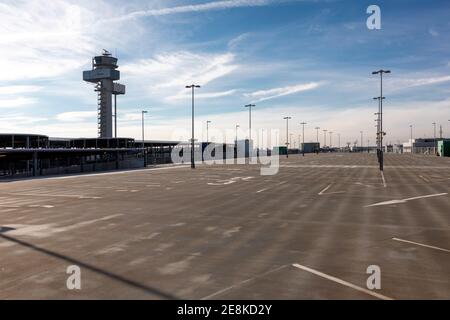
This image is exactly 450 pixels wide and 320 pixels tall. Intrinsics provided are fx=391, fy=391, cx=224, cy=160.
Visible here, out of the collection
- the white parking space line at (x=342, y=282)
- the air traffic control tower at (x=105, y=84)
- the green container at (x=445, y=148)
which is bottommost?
the white parking space line at (x=342, y=282)

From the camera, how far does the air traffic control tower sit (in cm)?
11506

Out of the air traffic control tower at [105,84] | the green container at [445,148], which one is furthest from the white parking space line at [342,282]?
the green container at [445,148]

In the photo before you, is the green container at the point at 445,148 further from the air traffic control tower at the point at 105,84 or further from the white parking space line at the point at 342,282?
the white parking space line at the point at 342,282

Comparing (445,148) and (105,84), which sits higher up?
(105,84)

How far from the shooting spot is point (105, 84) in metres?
119

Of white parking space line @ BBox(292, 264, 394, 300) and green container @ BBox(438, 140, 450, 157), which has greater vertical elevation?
green container @ BBox(438, 140, 450, 157)

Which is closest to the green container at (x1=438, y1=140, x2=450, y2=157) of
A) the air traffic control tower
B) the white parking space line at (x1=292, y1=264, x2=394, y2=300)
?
the air traffic control tower

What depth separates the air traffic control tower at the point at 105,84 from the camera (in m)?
115

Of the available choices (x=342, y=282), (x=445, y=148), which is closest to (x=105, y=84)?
(x=445, y=148)

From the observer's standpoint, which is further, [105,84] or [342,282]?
[105,84]

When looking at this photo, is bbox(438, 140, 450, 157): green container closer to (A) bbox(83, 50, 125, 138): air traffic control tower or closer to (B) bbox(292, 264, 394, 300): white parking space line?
(A) bbox(83, 50, 125, 138): air traffic control tower

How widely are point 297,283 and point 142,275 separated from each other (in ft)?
12.9

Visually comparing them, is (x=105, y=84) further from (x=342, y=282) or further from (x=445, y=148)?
(x=342, y=282)
